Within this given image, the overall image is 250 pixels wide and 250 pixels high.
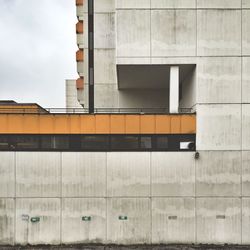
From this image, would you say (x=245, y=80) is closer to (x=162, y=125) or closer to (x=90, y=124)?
(x=162, y=125)

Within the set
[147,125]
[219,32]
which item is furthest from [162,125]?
[219,32]

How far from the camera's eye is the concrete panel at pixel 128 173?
38.3ft

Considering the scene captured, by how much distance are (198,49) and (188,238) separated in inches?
411

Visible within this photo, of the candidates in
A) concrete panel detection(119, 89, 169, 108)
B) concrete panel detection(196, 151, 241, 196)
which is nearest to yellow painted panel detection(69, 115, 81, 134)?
concrete panel detection(119, 89, 169, 108)

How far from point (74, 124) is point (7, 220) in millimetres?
6399

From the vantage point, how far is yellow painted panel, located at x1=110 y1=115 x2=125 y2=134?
38.3ft

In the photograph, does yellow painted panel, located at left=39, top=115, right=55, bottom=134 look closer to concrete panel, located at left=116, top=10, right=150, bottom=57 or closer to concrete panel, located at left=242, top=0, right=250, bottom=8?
concrete panel, located at left=116, top=10, right=150, bottom=57

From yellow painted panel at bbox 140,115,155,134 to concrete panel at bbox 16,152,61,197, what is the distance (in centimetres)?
490

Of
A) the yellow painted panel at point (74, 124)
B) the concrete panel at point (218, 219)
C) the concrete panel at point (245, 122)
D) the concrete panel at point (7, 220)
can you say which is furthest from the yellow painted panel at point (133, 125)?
the concrete panel at point (7, 220)

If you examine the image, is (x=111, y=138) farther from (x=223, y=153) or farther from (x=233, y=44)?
(x=233, y=44)

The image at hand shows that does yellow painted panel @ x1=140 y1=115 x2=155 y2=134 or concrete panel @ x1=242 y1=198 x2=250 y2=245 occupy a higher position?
yellow painted panel @ x1=140 y1=115 x2=155 y2=134

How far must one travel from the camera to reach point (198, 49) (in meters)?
11.8

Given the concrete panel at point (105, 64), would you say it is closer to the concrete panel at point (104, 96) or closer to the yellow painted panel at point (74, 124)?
the concrete panel at point (104, 96)

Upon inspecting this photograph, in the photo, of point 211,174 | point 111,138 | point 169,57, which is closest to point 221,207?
point 211,174
